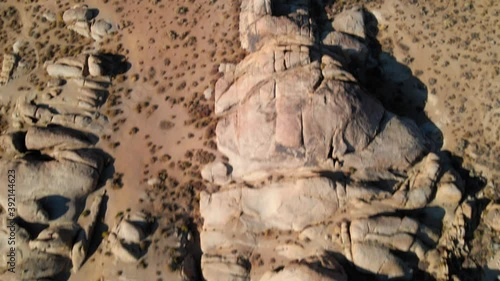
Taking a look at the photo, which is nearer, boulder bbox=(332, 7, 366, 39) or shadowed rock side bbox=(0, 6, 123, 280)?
shadowed rock side bbox=(0, 6, 123, 280)

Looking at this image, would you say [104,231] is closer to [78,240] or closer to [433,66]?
[78,240]

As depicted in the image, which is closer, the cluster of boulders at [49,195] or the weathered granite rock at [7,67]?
the cluster of boulders at [49,195]

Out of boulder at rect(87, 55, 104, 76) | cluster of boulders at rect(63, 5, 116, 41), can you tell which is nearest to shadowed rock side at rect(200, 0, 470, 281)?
boulder at rect(87, 55, 104, 76)

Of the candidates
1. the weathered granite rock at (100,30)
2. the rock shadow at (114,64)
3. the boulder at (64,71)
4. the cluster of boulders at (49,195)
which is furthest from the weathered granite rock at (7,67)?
the rock shadow at (114,64)

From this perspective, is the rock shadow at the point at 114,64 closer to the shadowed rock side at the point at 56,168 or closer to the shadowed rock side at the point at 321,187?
the shadowed rock side at the point at 56,168

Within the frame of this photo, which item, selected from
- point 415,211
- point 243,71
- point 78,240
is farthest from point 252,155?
point 78,240

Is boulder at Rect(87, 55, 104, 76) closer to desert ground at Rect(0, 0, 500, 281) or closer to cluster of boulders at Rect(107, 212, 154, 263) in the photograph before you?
desert ground at Rect(0, 0, 500, 281)
